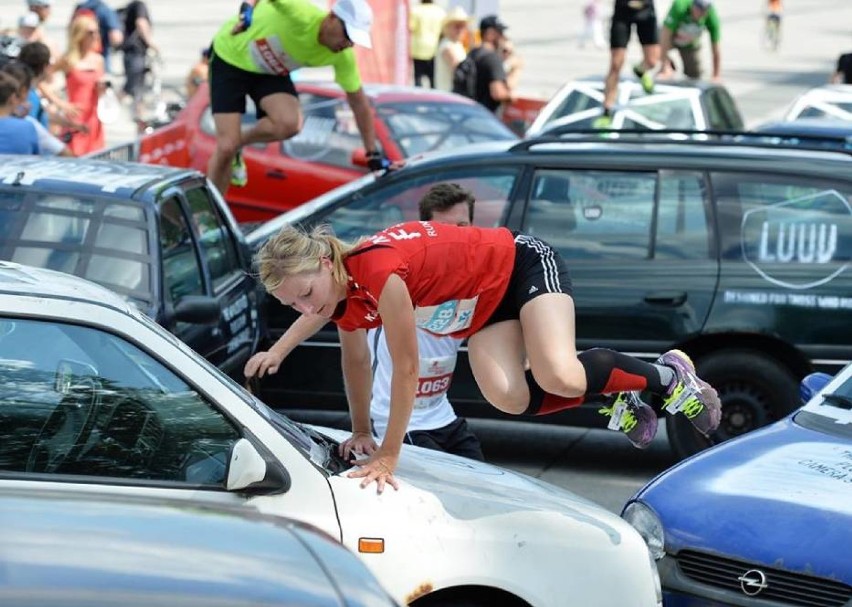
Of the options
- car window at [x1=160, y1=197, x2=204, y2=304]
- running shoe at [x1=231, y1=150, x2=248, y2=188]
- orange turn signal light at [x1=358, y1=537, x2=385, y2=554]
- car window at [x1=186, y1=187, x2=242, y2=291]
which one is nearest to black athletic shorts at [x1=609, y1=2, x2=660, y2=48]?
running shoe at [x1=231, y1=150, x2=248, y2=188]

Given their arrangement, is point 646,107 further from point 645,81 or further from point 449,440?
point 449,440

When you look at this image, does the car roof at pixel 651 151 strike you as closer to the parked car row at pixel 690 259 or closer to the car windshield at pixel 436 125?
the parked car row at pixel 690 259

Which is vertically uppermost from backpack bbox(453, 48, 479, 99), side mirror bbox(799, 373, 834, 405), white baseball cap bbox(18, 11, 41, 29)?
side mirror bbox(799, 373, 834, 405)

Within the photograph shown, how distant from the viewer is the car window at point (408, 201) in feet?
28.7

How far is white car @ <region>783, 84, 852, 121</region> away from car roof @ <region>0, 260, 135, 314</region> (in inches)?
424

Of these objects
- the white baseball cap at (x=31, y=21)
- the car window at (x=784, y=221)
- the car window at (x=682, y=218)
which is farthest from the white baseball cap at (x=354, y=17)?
the white baseball cap at (x=31, y=21)

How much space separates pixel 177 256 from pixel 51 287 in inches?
121

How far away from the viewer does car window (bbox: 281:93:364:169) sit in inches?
512

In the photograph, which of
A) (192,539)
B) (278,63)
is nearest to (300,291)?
(192,539)

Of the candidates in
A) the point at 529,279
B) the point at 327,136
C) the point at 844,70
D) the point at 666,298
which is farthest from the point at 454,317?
the point at 844,70

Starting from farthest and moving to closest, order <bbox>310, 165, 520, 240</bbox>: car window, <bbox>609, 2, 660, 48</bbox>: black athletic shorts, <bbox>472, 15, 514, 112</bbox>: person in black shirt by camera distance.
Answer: <bbox>472, 15, 514, 112</bbox>: person in black shirt → <bbox>609, 2, 660, 48</bbox>: black athletic shorts → <bbox>310, 165, 520, 240</bbox>: car window

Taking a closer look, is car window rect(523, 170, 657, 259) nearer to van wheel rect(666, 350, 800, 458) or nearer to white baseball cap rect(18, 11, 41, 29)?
van wheel rect(666, 350, 800, 458)

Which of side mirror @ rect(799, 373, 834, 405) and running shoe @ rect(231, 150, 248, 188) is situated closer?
side mirror @ rect(799, 373, 834, 405)

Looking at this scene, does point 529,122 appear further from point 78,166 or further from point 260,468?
point 260,468
